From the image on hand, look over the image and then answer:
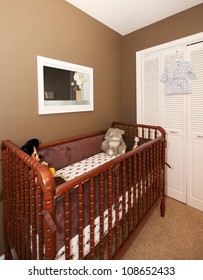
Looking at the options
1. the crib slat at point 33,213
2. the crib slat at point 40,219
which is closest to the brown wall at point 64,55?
the crib slat at point 33,213

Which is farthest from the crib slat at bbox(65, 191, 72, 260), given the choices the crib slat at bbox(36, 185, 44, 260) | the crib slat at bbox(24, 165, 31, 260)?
the crib slat at bbox(24, 165, 31, 260)

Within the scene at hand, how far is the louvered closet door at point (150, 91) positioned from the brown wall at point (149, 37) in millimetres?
147

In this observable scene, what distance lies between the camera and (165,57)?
235cm

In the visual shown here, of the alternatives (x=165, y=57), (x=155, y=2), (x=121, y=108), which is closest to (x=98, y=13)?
(x=155, y=2)

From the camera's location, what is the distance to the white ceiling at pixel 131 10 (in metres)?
1.96

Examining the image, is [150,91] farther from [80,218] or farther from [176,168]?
[80,218]

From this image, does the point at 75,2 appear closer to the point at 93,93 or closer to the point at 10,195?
the point at 93,93

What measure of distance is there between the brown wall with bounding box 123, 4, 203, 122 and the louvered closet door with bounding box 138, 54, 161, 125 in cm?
15

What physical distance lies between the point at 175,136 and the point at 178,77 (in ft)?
2.45

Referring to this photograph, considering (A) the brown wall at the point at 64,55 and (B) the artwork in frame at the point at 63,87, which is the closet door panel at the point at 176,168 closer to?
(A) the brown wall at the point at 64,55

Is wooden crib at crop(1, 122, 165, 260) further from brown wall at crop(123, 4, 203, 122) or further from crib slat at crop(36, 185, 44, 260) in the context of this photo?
brown wall at crop(123, 4, 203, 122)

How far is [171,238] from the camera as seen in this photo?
1.71m

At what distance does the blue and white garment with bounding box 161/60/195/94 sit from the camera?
7.01 feet
